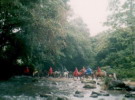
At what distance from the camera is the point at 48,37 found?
761 inches

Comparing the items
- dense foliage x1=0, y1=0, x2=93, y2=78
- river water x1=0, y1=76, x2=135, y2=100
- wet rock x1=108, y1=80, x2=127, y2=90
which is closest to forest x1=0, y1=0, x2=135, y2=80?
dense foliage x1=0, y1=0, x2=93, y2=78

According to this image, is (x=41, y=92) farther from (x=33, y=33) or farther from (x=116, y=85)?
(x=116, y=85)

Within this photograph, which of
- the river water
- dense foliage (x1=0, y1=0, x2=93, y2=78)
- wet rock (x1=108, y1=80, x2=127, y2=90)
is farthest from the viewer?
wet rock (x1=108, y1=80, x2=127, y2=90)

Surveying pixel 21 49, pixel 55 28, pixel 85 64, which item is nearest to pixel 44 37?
pixel 55 28

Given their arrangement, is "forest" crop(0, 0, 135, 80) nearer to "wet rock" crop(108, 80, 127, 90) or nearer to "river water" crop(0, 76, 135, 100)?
"river water" crop(0, 76, 135, 100)

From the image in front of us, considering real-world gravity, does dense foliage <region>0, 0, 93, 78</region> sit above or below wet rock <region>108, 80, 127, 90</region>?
above

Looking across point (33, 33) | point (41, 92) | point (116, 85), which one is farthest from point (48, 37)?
point (116, 85)

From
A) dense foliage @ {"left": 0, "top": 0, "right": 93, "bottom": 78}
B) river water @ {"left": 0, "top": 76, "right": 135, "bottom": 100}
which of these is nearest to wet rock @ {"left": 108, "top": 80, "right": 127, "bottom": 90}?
river water @ {"left": 0, "top": 76, "right": 135, "bottom": 100}

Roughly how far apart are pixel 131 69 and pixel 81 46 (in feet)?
57.4

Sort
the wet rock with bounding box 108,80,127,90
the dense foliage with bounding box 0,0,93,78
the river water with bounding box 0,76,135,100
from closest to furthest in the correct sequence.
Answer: the river water with bounding box 0,76,135,100 < the dense foliage with bounding box 0,0,93,78 < the wet rock with bounding box 108,80,127,90

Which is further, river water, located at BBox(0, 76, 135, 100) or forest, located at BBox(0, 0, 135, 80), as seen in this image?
forest, located at BBox(0, 0, 135, 80)

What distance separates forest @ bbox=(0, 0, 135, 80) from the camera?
15.8 meters

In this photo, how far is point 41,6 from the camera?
1648 centimetres

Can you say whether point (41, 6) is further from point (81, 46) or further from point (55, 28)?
point (81, 46)
